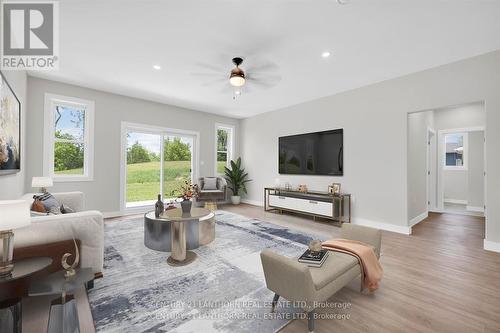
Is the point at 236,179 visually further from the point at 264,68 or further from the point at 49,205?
the point at 49,205

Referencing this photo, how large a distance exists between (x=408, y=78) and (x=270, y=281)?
4.19 meters

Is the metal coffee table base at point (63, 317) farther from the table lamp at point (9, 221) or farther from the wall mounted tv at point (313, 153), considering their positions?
the wall mounted tv at point (313, 153)

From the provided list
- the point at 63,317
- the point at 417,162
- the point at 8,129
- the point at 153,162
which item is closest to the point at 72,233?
the point at 63,317

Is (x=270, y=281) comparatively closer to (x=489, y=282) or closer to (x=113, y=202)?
(x=489, y=282)

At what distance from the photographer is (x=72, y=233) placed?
6.57ft

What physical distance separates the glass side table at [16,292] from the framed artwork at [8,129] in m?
1.38

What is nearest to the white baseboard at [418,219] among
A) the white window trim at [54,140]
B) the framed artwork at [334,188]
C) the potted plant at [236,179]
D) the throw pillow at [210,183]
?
the framed artwork at [334,188]

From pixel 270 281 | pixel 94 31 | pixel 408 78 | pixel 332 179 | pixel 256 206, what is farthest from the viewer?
pixel 256 206

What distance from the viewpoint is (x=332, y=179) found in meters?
5.01

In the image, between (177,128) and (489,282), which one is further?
(177,128)

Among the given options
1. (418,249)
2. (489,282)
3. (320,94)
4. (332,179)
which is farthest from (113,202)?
(489,282)

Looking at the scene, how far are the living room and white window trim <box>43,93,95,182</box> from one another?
0.09 ft

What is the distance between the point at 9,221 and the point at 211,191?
4667 mm

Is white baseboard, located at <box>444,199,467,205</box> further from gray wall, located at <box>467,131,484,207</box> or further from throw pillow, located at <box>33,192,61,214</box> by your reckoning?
throw pillow, located at <box>33,192,61,214</box>
